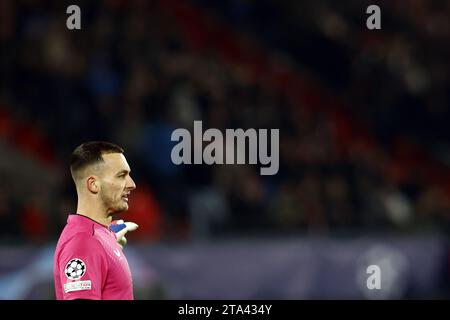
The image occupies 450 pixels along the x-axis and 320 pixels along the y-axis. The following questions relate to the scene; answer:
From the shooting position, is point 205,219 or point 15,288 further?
point 205,219

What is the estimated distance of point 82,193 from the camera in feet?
17.2

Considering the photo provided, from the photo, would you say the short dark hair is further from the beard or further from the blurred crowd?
the blurred crowd

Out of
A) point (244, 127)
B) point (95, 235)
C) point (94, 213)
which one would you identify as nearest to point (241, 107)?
point (244, 127)

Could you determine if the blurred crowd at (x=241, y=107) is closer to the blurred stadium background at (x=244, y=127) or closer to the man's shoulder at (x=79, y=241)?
the blurred stadium background at (x=244, y=127)

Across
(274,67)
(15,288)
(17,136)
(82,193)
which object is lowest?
(15,288)

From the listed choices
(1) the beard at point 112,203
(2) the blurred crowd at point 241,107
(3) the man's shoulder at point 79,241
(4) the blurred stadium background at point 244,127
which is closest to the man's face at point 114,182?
(1) the beard at point 112,203

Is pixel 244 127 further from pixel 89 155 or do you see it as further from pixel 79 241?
pixel 79 241

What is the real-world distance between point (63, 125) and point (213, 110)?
1707 mm

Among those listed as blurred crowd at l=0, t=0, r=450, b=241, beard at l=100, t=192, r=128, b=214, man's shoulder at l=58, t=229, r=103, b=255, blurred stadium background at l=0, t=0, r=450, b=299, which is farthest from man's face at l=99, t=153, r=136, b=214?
blurred crowd at l=0, t=0, r=450, b=241

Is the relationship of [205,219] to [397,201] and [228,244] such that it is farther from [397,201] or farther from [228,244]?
[397,201]

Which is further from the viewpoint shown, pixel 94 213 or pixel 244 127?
pixel 244 127

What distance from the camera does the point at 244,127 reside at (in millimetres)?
12789

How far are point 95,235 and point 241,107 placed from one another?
830 centimetres
